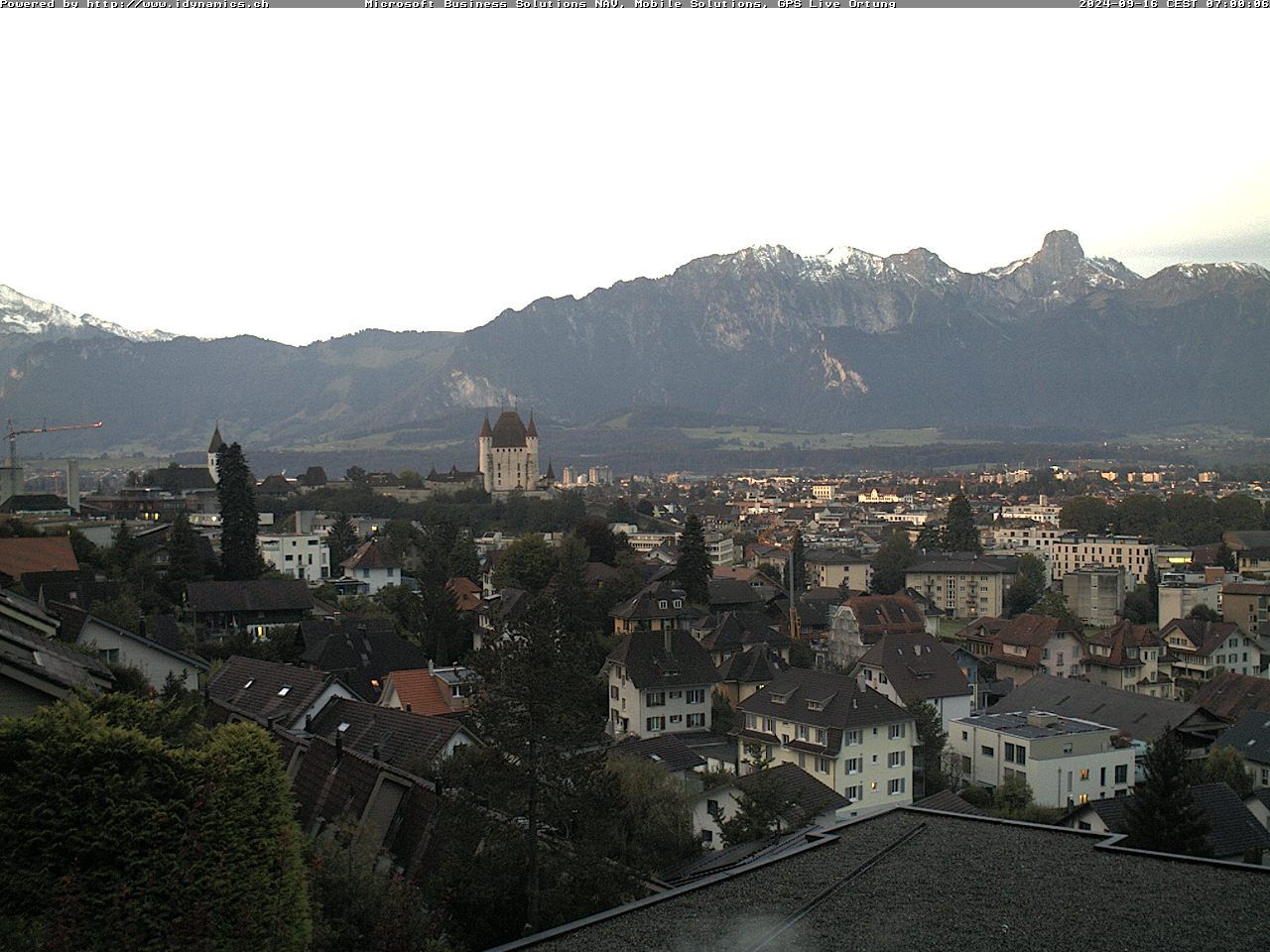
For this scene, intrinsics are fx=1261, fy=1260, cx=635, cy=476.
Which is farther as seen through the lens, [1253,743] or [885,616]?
[885,616]

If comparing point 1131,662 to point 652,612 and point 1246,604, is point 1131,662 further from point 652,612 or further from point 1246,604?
point 652,612

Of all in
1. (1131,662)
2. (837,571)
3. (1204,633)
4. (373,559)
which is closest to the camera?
(1131,662)

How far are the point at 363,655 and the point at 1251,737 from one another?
23.6 metres

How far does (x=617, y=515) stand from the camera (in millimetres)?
98750

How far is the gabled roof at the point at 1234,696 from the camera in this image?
124 feet

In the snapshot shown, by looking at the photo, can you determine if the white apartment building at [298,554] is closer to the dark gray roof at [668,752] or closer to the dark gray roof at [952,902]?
the dark gray roof at [668,752]

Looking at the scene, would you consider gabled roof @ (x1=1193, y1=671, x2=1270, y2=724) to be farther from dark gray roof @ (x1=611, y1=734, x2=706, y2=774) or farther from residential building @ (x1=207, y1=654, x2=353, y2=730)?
residential building @ (x1=207, y1=654, x2=353, y2=730)

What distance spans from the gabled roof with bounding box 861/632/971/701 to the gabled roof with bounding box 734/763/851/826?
1376 centimetres

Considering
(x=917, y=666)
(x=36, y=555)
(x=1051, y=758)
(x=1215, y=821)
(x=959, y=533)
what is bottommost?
(x=959, y=533)

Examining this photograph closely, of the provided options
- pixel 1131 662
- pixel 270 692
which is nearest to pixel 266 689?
pixel 270 692

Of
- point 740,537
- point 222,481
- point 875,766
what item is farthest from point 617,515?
point 875,766

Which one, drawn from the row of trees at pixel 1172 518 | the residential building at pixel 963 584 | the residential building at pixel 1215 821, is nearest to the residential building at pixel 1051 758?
the residential building at pixel 1215 821

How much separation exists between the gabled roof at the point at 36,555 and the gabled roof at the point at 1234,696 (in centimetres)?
3281

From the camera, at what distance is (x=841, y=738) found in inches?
1147
